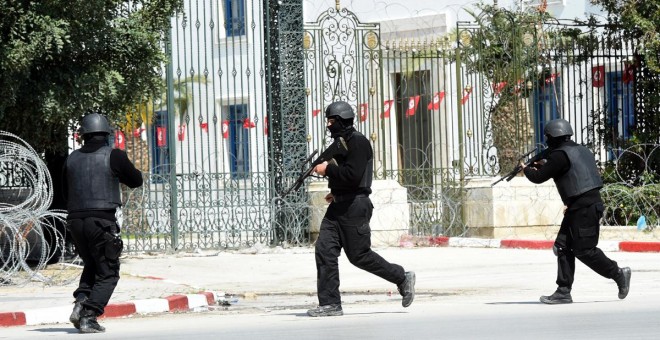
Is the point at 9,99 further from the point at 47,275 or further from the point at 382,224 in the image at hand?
the point at 382,224

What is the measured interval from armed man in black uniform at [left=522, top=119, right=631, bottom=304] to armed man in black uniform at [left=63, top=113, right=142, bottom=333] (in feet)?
11.9

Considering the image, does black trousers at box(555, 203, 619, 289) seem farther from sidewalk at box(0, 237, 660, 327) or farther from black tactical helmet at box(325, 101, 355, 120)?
black tactical helmet at box(325, 101, 355, 120)

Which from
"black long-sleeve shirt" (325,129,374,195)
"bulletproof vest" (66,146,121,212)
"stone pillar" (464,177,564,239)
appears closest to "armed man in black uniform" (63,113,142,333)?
"bulletproof vest" (66,146,121,212)

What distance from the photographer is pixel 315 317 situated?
1118cm

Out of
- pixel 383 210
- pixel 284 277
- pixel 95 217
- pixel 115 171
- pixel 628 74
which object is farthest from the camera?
pixel 628 74

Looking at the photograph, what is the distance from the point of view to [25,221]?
13953 mm

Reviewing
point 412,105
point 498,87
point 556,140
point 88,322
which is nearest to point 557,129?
point 556,140

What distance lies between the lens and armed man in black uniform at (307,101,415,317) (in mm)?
11078

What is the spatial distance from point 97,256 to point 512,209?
1155 centimetres

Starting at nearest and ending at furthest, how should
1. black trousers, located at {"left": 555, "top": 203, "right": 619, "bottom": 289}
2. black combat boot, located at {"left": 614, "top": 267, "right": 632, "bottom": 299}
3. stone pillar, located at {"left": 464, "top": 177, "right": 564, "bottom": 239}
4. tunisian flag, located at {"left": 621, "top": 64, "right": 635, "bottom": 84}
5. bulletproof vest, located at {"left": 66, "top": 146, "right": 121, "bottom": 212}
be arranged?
bulletproof vest, located at {"left": 66, "top": 146, "right": 121, "bottom": 212} < black trousers, located at {"left": 555, "top": 203, "right": 619, "bottom": 289} < black combat boot, located at {"left": 614, "top": 267, "right": 632, "bottom": 299} < stone pillar, located at {"left": 464, "top": 177, "right": 564, "bottom": 239} < tunisian flag, located at {"left": 621, "top": 64, "right": 635, "bottom": 84}

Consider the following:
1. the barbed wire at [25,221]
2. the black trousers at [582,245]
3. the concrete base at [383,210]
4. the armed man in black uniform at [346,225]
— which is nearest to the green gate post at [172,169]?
the concrete base at [383,210]

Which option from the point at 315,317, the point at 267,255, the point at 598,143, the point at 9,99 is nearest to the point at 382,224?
the point at 267,255

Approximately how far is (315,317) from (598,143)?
44.7 ft

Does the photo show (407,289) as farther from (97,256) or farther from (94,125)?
(94,125)
